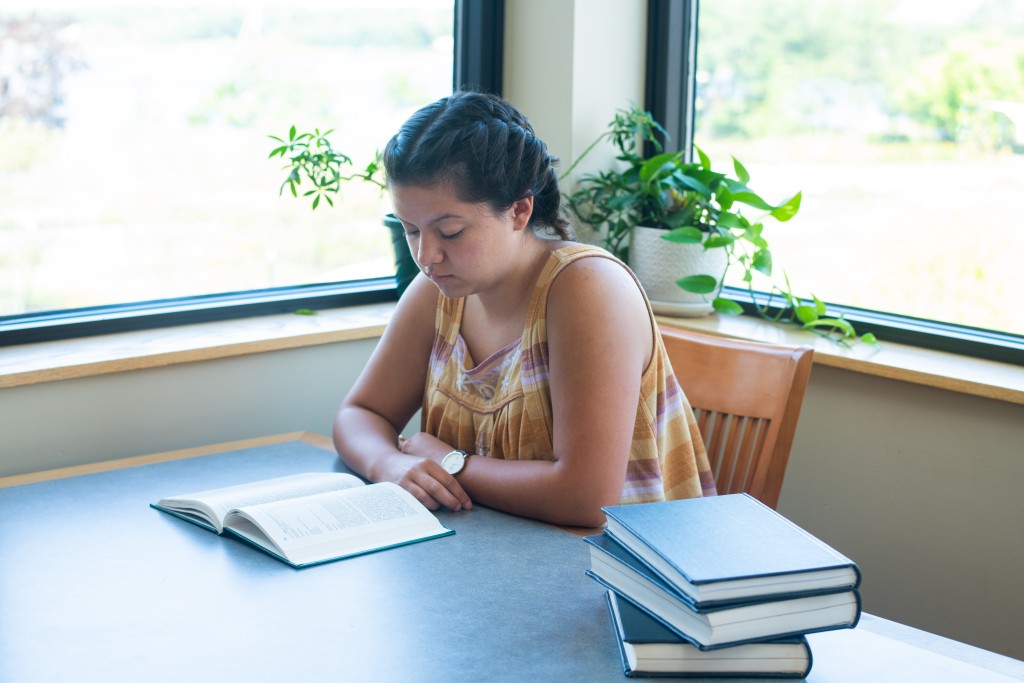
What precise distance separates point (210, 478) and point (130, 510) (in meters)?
0.17

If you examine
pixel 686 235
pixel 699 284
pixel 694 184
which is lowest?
pixel 699 284

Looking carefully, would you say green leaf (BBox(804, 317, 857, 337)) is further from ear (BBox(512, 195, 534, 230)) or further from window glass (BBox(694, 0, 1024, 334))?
ear (BBox(512, 195, 534, 230))

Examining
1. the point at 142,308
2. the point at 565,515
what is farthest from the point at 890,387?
the point at 142,308

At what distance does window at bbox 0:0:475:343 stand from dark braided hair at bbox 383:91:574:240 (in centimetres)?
82

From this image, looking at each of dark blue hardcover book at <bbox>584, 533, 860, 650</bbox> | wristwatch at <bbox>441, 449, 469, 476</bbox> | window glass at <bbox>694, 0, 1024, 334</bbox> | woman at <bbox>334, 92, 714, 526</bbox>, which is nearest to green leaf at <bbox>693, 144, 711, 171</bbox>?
window glass at <bbox>694, 0, 1024, 334</bbox>

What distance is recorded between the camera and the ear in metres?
1.65

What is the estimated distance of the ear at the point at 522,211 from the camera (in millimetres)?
1653

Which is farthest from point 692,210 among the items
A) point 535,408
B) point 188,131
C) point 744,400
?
point 188,131

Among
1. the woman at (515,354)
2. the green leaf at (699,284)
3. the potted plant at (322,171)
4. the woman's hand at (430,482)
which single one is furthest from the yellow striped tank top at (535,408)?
the green leaf at (699,284)

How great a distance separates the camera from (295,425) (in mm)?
2266

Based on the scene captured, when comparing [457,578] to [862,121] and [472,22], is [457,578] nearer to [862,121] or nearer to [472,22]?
[862,121]

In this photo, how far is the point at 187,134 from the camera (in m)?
2.25

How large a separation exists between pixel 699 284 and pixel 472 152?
0.90 metres

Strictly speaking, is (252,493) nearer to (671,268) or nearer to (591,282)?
(591,282)
